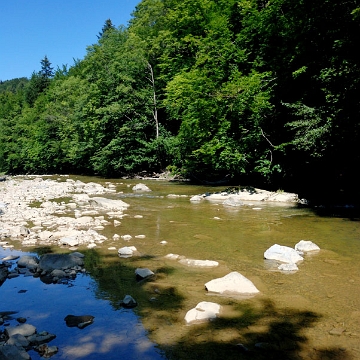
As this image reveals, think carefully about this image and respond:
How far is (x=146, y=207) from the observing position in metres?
13.3

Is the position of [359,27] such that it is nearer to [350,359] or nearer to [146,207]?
[146,207]

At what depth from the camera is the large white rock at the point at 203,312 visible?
4.18 metres

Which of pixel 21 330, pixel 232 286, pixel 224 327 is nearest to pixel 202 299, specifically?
pixel 232 286

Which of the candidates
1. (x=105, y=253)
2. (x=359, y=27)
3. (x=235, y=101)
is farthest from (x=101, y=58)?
(x=105, y=253)

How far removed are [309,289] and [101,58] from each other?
29914 mm

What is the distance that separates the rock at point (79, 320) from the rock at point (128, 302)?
0.49 m

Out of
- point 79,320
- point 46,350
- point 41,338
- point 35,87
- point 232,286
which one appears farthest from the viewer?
point 35,87

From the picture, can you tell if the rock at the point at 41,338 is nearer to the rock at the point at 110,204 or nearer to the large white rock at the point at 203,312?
the large white rock at the point at 203,312

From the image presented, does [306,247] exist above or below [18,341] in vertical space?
above

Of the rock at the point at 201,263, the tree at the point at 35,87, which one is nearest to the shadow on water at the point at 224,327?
the rock at the point at 201,263

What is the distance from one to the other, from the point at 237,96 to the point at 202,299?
12.7m

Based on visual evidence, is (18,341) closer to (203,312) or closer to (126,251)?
(203,312)

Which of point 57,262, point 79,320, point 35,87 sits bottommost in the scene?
point 79,320

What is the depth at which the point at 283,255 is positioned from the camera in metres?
6.59
